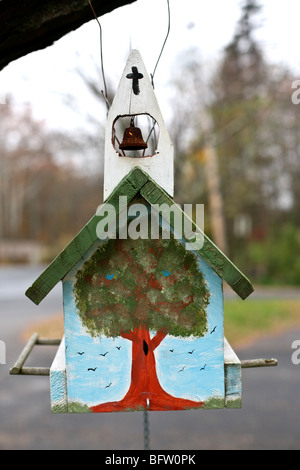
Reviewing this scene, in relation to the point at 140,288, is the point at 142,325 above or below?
below

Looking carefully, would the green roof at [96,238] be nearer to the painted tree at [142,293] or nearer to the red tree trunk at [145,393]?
the painted tree at [142,293]

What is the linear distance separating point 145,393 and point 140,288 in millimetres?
436

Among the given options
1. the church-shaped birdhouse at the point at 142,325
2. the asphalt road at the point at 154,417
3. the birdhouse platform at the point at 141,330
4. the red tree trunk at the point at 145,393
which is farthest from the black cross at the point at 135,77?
the asphalt road at the point at 154,417

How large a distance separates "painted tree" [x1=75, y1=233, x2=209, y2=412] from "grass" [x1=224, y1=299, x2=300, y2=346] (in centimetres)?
719

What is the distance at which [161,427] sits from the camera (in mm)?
5730

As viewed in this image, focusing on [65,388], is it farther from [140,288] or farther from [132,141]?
[132,141]

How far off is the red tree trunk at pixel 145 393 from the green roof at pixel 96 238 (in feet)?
1.41

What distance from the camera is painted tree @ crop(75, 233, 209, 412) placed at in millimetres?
1711

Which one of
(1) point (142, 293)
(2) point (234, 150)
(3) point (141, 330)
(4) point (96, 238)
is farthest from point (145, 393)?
(2) point (234, 150)

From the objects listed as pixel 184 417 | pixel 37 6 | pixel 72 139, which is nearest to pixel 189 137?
pixel 72 139

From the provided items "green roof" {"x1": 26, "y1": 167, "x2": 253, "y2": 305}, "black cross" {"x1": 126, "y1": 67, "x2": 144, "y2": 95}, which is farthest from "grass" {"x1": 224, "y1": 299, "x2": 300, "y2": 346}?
"black cross" {"x1": 126, "y1": 67, "x2": 144, "y2": 95}

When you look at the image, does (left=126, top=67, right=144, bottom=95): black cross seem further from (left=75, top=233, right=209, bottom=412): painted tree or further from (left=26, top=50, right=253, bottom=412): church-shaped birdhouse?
(left=75, top=233, right=209, bottom=412): painted tree

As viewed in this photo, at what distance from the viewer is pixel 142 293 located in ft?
5.64

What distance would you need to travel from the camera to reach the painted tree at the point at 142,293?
1.71 m
